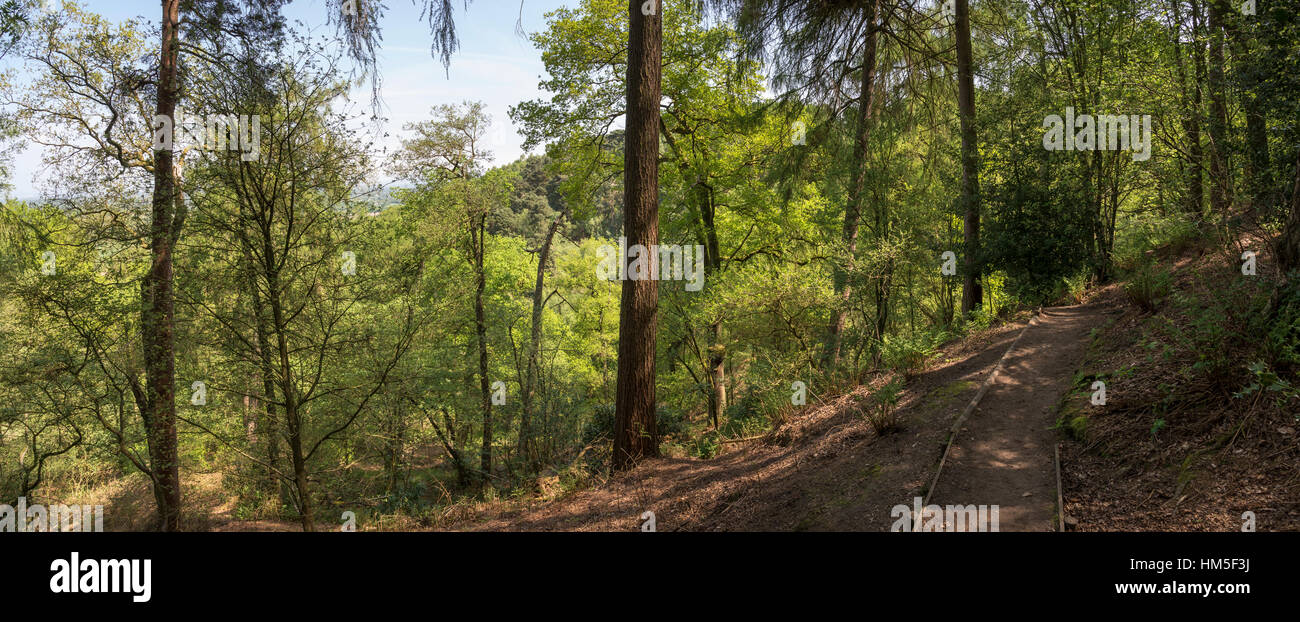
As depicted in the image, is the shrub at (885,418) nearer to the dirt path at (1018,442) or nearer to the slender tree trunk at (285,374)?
the dirt path at (1018,442)

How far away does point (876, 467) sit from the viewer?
17.3 ft

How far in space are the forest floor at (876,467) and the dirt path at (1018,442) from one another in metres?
0.01

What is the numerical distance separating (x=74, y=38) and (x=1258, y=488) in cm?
1469

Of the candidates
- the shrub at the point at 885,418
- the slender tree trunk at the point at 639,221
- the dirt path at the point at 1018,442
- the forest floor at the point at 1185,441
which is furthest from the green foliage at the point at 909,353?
the slender tree trunk at the point at 639,221

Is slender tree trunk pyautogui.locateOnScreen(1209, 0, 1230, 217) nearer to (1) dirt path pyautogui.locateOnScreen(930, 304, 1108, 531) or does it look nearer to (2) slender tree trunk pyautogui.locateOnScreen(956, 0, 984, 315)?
(1) dirt path pyautogui.locateOnScreen(930, 304, 1108, 531)

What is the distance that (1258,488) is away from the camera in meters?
3.35

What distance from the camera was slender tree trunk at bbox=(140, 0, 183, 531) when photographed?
7184mm

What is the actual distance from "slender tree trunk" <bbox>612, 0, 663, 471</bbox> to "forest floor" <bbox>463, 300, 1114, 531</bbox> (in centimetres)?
75

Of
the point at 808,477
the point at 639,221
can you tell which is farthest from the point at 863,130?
the point at 808,477

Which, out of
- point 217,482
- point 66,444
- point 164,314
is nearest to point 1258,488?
point 164,314

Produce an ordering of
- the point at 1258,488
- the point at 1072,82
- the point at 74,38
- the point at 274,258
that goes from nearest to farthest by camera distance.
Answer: the point at 1258,488 < the point at 274,258 < the point at 74,38 < the point at 1072,82

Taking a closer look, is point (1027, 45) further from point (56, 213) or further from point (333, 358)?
point (56, 213)

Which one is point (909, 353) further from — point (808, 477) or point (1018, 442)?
point (808, 477)

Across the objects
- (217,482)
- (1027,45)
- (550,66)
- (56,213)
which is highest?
(550,66)
